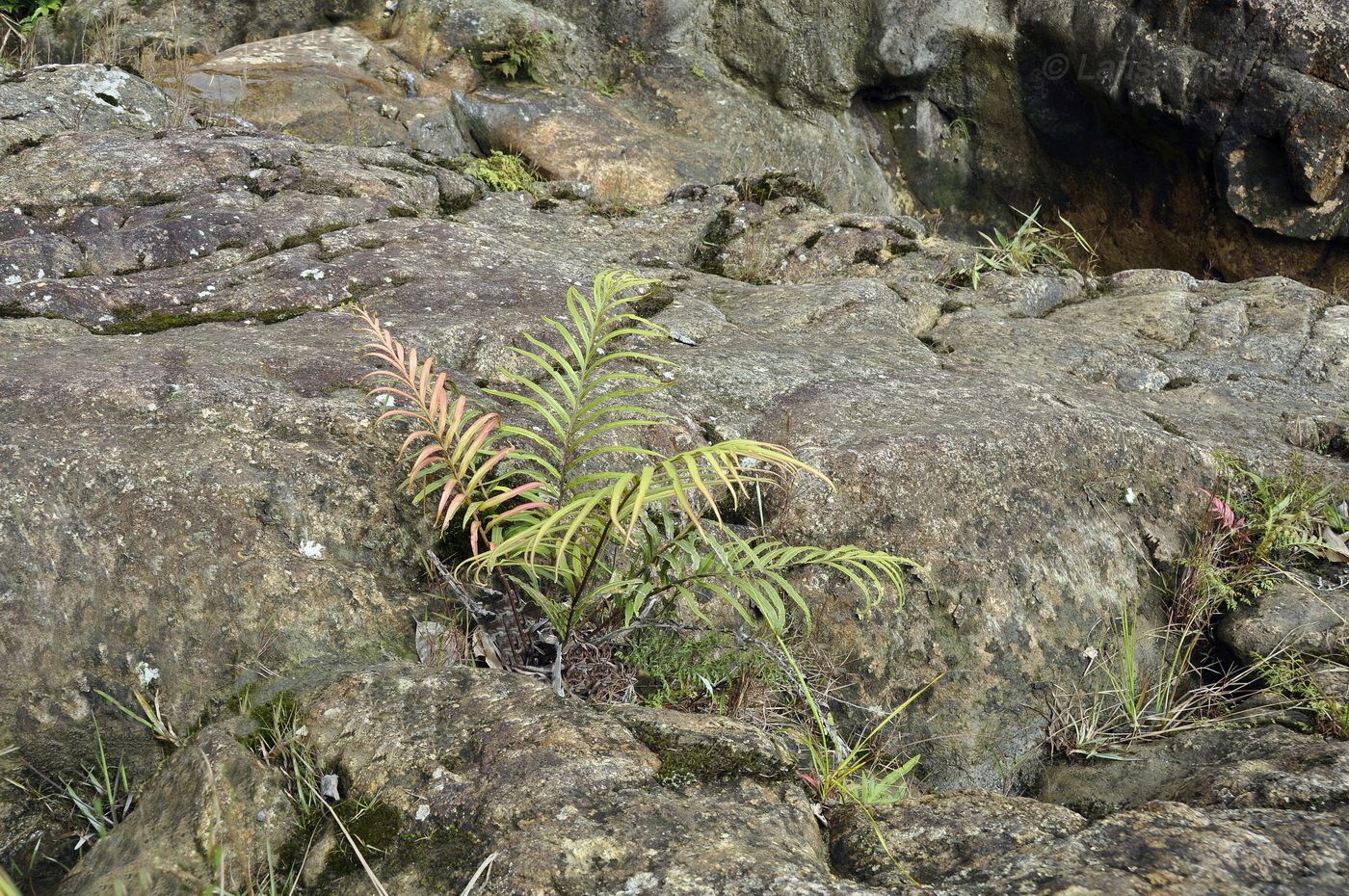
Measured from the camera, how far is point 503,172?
726 cm

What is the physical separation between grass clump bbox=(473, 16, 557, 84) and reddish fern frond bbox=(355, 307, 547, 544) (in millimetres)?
6307

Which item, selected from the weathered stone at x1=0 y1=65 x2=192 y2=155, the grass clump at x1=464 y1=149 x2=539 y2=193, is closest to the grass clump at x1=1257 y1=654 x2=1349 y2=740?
the grass clump at x1=464 y1=149 x2=539 y2=193

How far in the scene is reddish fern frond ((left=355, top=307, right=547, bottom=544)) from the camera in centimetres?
254

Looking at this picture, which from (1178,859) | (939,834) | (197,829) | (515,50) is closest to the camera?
(1178,859)

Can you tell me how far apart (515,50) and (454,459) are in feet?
22.7

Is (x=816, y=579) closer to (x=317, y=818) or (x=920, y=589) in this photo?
(x=920, y=589)

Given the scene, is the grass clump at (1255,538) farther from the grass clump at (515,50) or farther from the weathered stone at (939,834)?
the grass clump at (515,50)

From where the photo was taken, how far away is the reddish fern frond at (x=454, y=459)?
100 inches

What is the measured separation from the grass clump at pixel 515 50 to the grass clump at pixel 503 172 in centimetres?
123

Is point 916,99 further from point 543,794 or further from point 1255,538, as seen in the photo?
point 543,794

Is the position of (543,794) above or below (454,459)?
below

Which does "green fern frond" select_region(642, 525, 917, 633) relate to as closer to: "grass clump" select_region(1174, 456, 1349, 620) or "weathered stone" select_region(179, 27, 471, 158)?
"grass clump" select_region(1174, 456, 1349, 620)

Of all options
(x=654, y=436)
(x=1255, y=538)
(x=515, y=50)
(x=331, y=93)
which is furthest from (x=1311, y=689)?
(x=515, y=50)

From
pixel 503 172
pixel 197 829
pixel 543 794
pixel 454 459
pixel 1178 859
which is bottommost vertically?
pixel 503 172
